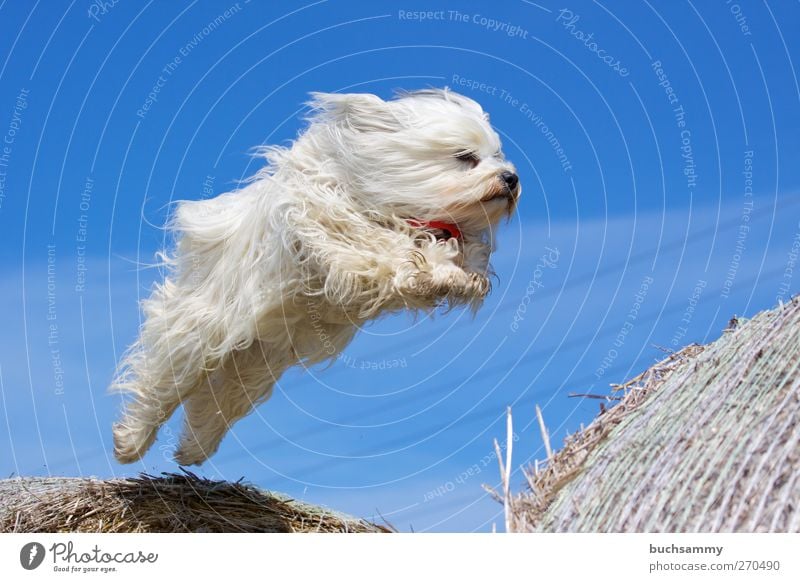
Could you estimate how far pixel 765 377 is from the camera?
641cm

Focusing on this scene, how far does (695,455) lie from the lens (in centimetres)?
589

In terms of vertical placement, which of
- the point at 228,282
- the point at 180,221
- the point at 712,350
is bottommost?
the point at 712,350

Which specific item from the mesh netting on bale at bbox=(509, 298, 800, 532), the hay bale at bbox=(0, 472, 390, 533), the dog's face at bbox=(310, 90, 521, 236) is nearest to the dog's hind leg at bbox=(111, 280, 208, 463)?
the hay bale at bbox=(0, 472, 390, 533)

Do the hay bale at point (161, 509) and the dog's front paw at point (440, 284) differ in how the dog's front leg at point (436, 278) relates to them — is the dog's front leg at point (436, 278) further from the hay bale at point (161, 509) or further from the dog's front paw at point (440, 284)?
the hay bale at point (161, 509)

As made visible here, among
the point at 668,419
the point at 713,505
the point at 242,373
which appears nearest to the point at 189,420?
the point at 242,373

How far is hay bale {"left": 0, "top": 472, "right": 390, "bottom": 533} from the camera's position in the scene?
27.5 ft

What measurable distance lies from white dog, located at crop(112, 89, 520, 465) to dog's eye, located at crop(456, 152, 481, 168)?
14 millimetres

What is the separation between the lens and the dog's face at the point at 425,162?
745cm

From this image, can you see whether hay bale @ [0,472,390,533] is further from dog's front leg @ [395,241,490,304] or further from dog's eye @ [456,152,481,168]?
dog's eye @ [456,152,481,168]

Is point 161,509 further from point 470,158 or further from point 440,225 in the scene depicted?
point 470,158

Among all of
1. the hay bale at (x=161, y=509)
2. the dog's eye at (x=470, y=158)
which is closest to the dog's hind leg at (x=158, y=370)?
the hay bale at (x=161, y=509)
